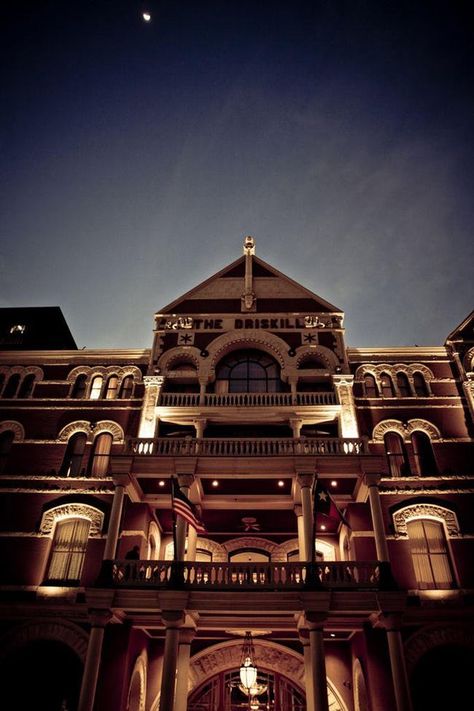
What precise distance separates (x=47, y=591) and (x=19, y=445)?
6.46m

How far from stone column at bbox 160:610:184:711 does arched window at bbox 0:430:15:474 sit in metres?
10.6

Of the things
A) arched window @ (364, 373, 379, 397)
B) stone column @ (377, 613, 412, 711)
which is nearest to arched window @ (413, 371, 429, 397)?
arched window @ (364, 373, 379, 397)

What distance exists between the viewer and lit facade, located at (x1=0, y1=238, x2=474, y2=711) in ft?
52.7

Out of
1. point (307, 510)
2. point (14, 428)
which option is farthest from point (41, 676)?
point (307, 510)

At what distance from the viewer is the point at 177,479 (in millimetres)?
17891

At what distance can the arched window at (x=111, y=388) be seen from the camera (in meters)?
23.5

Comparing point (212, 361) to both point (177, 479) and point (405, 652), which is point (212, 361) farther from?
point (405, 652)

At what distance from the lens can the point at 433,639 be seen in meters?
17.0

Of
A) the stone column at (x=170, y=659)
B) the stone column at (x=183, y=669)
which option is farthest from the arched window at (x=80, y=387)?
the stone column at (x=170, y=659)

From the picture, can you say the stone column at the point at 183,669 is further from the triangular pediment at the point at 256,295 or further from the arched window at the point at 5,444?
the triangular pediment at the point at 256,295

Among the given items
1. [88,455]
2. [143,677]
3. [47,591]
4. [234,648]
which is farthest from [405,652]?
[88,455]

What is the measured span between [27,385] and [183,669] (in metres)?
14.1

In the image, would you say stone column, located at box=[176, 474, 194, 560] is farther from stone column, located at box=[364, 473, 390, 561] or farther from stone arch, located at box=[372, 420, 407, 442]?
stone arch, located at box=[372, 420, 407, 442]

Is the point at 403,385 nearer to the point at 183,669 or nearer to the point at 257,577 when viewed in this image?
the point at 257,577
